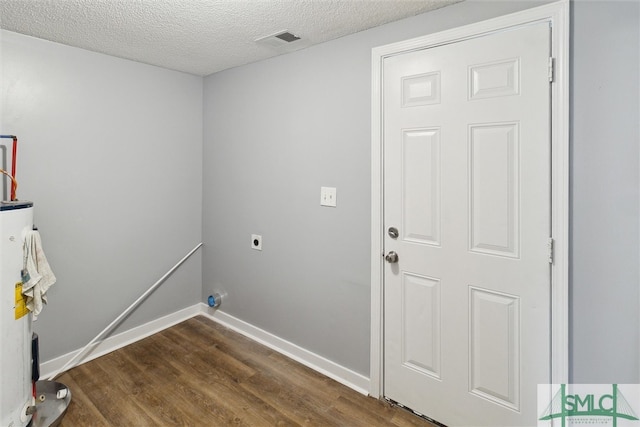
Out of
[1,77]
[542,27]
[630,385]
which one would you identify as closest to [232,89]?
[1,77]

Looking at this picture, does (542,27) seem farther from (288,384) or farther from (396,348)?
(288,384)

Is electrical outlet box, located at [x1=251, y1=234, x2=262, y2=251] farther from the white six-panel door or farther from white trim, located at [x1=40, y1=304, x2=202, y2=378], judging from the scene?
the white six-panel door

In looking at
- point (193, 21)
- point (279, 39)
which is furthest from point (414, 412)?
point (193, 21)

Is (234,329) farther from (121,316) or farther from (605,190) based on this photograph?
(605,190)

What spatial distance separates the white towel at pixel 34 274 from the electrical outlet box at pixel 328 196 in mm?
1667

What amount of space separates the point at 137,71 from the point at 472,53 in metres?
2.48

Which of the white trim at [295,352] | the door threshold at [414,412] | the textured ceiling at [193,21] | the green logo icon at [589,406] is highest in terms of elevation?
the textured ceiling at [193,21]

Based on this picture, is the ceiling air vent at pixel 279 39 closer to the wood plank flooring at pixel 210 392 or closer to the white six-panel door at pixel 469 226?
the white six-panel door at pixel 469 226

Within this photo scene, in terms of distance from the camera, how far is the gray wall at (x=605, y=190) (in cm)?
133

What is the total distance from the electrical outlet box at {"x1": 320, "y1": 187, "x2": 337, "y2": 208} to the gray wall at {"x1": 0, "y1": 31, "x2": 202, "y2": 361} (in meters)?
1.48

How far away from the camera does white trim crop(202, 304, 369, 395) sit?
2.20m

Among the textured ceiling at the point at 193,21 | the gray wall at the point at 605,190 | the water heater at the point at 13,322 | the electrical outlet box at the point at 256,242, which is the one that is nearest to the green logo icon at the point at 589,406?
the gray wall at the point at 605,190

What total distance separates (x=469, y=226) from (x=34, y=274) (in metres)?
2.31

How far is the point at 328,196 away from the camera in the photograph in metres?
2.29
